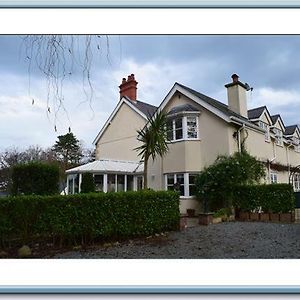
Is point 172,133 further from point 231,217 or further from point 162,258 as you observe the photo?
point 162,258

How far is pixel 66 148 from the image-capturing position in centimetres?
550

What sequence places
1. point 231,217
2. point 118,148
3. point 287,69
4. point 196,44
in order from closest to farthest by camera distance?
1. point 196,44
2. point 287,69
3. point 231,217
4. point 118,148

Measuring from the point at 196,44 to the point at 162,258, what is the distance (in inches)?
110

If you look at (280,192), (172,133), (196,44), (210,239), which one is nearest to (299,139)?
(280,192)

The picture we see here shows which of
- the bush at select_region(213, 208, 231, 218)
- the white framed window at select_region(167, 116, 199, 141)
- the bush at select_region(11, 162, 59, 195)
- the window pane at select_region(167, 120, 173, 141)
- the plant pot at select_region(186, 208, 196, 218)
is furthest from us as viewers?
the white framed window at select_region(167, 116, 199, 141)

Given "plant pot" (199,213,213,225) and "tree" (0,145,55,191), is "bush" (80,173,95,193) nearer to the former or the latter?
"tree" (0,145,55,191)

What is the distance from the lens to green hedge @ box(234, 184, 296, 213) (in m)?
6.64

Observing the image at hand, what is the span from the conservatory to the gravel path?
1.82 m

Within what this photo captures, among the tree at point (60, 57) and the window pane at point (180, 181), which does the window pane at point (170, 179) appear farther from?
the tree at point (60, 57)

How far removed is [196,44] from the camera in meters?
3.85

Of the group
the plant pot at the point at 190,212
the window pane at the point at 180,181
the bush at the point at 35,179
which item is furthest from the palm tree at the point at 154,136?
the bush at the point at 35,179

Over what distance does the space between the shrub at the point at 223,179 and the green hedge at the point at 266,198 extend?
26 centimetres

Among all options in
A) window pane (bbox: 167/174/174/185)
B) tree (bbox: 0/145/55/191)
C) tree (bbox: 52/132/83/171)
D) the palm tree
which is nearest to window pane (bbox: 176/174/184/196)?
window pane (bbox: 167/174/174/185)
